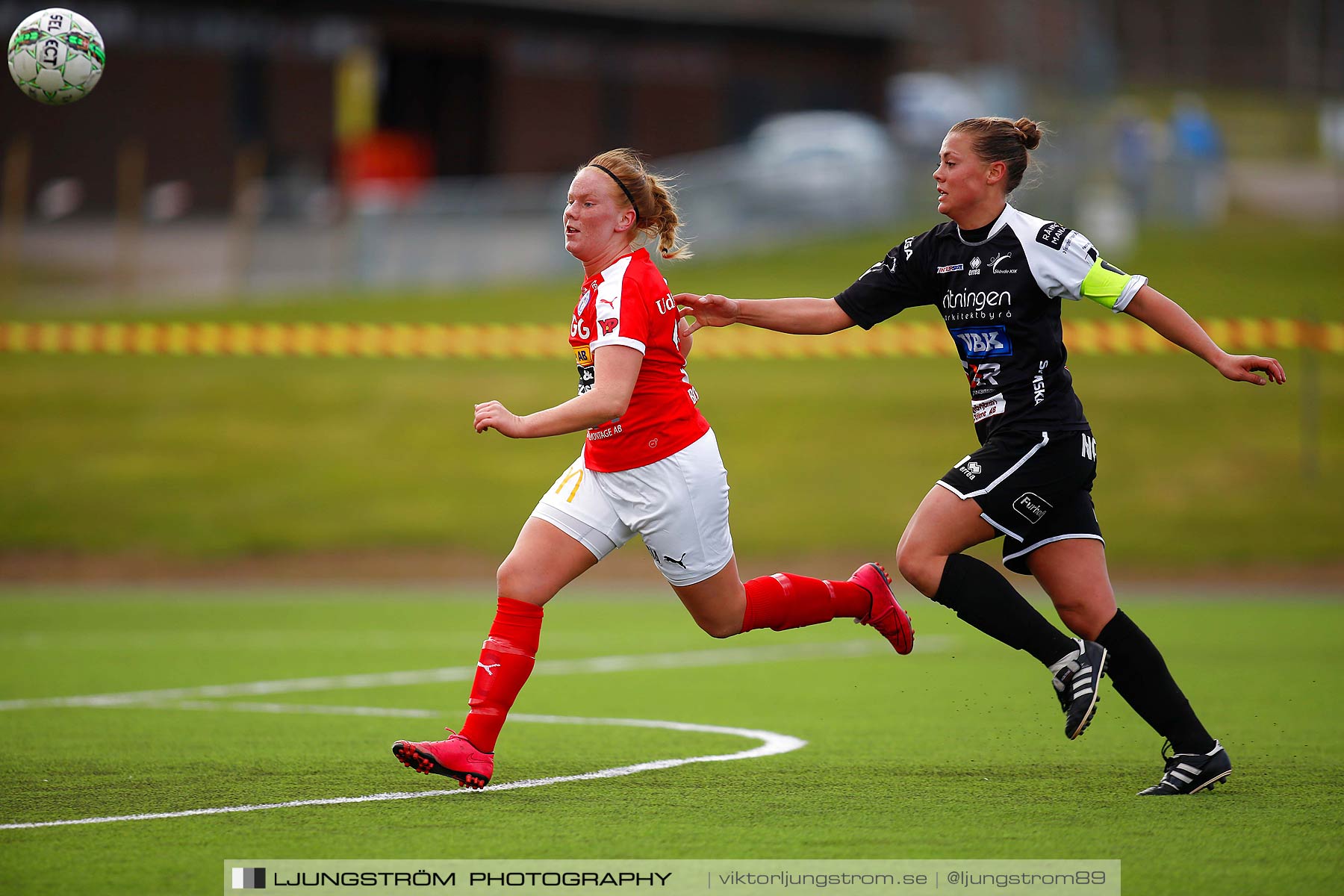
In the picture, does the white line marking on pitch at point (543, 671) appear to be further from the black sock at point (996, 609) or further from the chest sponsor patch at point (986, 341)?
the chest sponsor patch at point (986, 341)

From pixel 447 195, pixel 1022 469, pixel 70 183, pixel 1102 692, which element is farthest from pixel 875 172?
pixel 1022 469

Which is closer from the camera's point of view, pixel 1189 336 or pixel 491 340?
pixel 1189 336

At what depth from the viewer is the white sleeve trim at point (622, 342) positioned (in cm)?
564

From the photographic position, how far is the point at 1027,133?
5.94m

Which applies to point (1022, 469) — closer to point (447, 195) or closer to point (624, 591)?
point (624, 591)

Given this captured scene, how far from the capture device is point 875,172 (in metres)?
29.2

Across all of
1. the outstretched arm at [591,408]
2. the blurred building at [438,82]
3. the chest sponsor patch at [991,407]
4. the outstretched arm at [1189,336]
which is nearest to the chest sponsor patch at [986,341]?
the chest sponsor patch at [991,407]

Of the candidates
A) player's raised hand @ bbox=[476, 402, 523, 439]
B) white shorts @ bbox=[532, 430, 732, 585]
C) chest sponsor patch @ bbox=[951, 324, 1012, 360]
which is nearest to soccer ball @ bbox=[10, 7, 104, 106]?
player's raised hand @ bbox=[476, 402, 523, 439]

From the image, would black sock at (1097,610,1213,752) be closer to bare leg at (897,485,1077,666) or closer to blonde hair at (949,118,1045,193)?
bare leg at (897,485,1077,666)

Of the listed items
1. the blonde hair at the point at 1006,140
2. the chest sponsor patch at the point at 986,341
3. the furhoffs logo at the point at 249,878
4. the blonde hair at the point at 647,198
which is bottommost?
the furhoffs logo at the point at 249,878

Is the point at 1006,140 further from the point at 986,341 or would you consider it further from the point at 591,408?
the point at 591,408

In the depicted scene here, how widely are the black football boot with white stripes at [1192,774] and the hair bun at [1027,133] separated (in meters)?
2.27

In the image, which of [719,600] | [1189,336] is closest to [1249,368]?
[1189,336]

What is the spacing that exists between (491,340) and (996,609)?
53.0 feet
